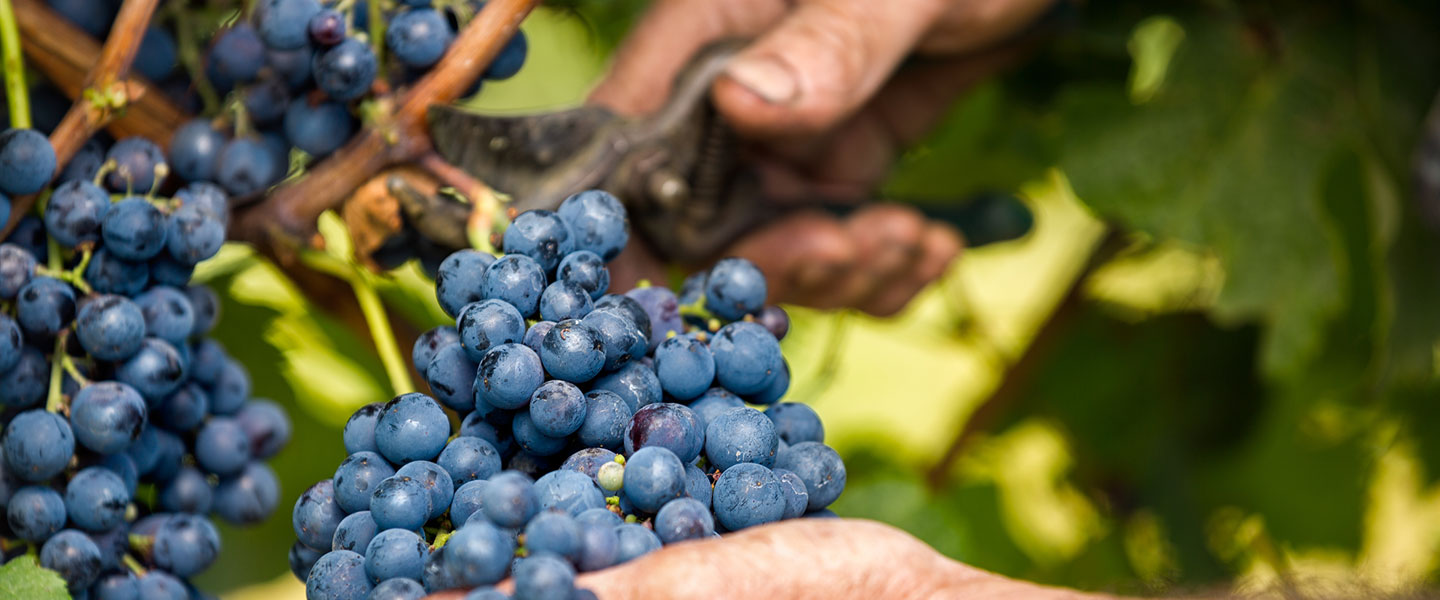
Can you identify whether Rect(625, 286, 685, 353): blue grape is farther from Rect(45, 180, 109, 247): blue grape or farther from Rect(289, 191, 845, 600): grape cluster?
Rect(45, 180, 109, 247): blue grape

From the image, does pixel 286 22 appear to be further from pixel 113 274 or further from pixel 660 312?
pixel 660 312

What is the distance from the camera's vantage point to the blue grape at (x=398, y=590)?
560 millimetres

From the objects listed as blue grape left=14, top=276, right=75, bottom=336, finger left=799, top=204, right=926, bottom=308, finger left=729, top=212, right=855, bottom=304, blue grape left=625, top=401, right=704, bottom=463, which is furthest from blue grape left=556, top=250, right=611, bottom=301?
finger left=799, top=204, right=926, bottom=308

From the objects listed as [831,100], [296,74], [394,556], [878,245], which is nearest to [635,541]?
Result: [394,556]

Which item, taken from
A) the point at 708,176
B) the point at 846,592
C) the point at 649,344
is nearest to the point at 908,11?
the point at 708,176

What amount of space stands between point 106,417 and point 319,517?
0.17 meters

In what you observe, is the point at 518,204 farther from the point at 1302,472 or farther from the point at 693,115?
the point at 1302,472

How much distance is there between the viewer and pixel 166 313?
29.7 inches

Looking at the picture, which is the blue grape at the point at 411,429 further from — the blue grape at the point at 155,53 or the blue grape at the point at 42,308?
the blue grape at the point at 155,53

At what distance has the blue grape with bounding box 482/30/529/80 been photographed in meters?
0.87

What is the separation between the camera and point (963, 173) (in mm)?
1789

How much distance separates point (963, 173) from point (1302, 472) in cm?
73

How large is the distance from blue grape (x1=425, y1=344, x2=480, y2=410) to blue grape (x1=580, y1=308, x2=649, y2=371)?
0.08 meters

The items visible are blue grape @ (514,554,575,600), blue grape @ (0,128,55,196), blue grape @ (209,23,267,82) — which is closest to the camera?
blue grape @ (514,554,575,600)
